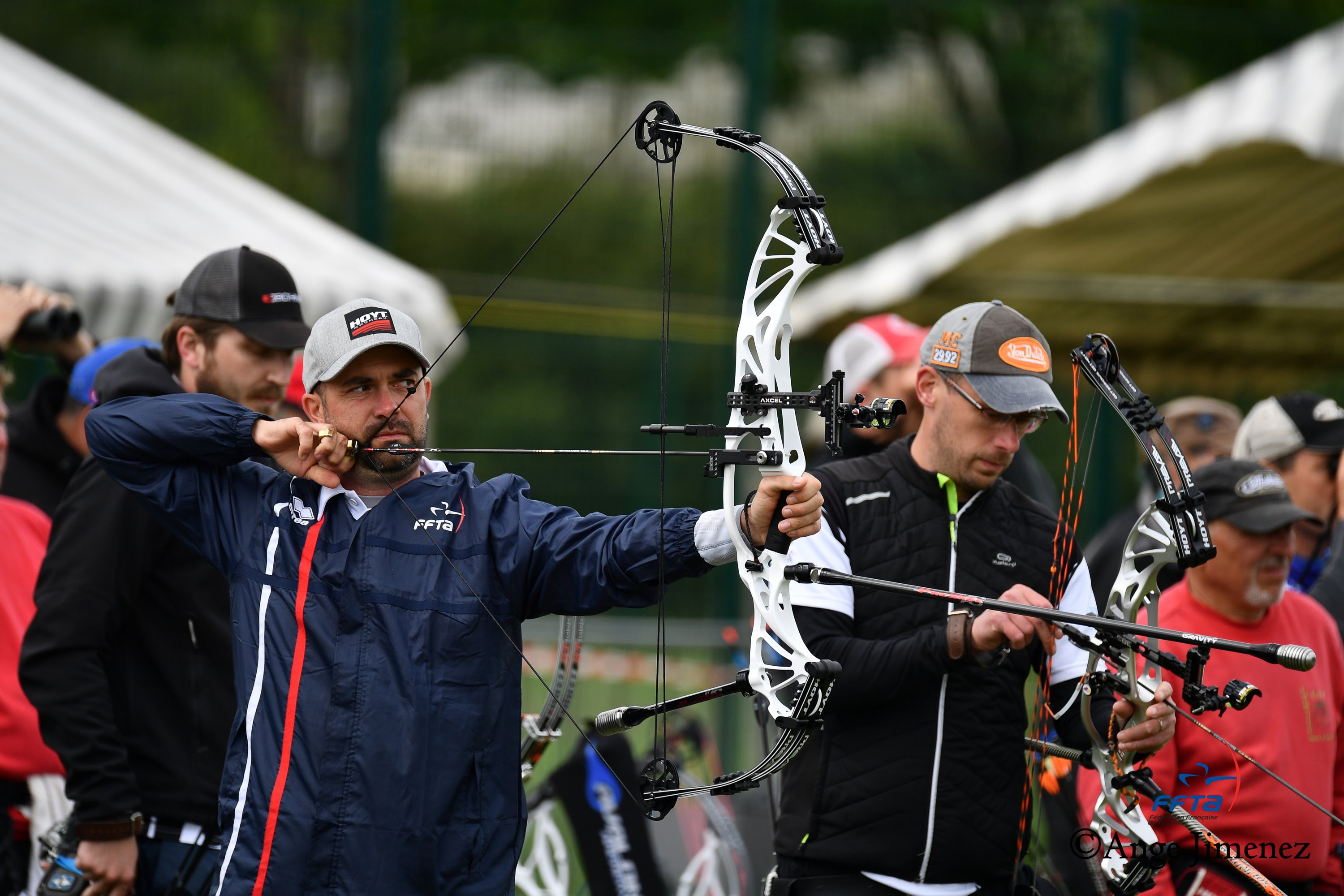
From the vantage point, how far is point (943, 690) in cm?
311

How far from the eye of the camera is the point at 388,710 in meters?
2.67

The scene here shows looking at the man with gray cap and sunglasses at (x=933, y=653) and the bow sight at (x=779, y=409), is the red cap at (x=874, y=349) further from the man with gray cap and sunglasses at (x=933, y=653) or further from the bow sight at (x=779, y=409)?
the bow sight at (x=779, y=409)

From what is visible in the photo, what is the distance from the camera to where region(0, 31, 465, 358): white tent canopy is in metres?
6.84

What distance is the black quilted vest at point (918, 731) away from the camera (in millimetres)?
3055

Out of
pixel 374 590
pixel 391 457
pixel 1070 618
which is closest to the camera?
pixel 1070 618

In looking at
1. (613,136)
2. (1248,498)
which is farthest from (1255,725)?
(613,136)

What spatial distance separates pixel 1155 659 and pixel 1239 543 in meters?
0.85

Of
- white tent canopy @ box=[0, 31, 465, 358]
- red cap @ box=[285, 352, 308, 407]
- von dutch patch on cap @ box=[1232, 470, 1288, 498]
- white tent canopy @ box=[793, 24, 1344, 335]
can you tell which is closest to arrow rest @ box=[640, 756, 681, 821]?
von dutch patch on cap @ box=[1232, 470, 1288, 498]

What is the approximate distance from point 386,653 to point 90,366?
2388 mm

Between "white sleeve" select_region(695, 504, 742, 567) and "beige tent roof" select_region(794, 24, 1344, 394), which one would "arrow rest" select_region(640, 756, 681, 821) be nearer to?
"white sleeve" select_region(695, 504, 742, 567)

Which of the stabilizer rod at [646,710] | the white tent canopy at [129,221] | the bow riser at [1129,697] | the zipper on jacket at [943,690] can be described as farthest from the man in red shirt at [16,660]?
the white tent canopy at [129,221]

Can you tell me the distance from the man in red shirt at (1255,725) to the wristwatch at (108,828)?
2231mm

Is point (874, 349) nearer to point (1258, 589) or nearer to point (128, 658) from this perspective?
point (1258, 589)

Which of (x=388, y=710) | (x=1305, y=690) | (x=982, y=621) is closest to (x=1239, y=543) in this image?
(x=1305, y=690)
